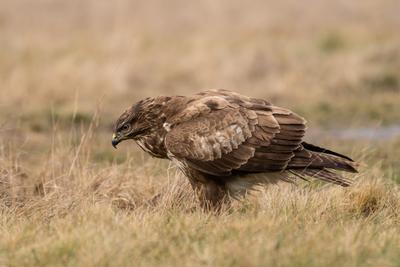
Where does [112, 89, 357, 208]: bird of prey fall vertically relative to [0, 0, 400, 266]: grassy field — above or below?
above

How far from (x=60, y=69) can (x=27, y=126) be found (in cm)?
268

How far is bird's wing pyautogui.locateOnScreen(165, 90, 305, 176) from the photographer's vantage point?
6.99 metres

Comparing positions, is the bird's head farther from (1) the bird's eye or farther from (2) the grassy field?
(2) the grassy field

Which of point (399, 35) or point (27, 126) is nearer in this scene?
point (27, 126)

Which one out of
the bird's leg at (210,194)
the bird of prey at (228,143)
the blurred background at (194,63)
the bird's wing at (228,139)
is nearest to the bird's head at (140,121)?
the bird of prey at (228,143)

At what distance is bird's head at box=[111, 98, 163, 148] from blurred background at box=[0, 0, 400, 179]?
167cm

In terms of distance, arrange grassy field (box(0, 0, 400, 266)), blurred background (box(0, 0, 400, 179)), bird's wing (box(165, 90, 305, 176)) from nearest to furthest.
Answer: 1. grassy field (box(0, 0, 400, 266))
2. bird's wing (box(165, 90, 305, 176))
3. blurred background (box(0, 0, 400, 179))

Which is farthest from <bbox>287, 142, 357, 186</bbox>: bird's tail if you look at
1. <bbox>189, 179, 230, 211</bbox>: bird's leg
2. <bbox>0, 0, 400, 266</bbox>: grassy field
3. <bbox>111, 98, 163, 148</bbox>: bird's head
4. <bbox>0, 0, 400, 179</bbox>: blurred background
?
<bbox>0, 0, 400, 179</bbox>: blurred background

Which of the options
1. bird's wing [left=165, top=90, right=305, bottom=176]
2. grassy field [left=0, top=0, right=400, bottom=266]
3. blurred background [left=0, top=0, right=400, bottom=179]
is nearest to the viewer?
grassy field [left=0, top=0, right=400, bottom=266]

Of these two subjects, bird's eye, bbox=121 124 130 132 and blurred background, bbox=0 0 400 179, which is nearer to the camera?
bird's eye, bbox=121 124 130 132

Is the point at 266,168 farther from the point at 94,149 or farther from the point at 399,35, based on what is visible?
the point at 399,35

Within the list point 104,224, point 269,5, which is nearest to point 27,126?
point 104,224

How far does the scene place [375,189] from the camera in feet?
24.0

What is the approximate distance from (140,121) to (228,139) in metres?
0.72
